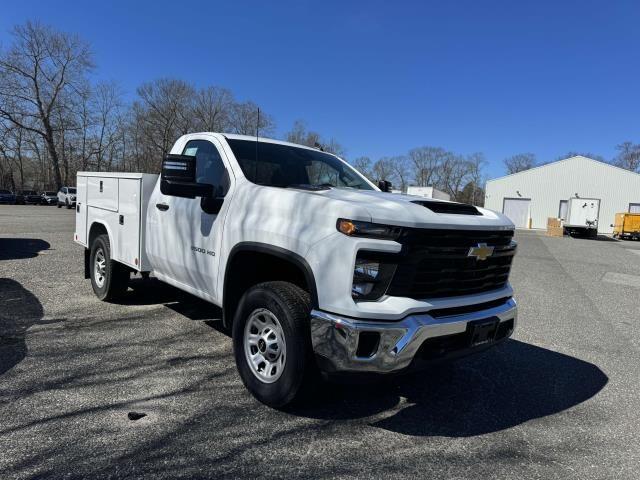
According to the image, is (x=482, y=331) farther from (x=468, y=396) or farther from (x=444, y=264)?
(x=468, y=396)

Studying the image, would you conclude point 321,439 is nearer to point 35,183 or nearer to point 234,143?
point 234,143

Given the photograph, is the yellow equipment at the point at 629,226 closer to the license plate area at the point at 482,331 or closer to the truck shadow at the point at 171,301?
the truck shadow at the point at 171,301

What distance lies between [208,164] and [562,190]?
50487 mm

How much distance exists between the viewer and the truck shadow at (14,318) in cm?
424

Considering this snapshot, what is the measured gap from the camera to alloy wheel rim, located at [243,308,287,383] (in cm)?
332

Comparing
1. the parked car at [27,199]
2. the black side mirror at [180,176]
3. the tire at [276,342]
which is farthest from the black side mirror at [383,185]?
the parked car at [27,199]

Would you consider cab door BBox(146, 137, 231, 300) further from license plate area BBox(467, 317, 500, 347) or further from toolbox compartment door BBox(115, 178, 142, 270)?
license plate area BBox(467, 317, 500, 347)

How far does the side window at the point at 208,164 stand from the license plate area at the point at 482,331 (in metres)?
2.28

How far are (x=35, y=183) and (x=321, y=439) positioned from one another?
86884 mm

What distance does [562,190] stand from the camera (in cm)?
4775

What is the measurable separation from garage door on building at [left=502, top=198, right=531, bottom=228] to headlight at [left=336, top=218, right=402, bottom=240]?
165ft

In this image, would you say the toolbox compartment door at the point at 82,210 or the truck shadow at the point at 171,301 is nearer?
the truck shadow at the point at 171,301

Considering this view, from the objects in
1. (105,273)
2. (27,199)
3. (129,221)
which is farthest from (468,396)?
(27,199)

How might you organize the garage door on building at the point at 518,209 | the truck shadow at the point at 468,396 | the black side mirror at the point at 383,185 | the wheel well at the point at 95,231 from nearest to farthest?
the truck shadow at the point at 468,396 → the black side mirror at the point at 383,185 → the wheel well at the point at 95,231 → the garage door on building at the point at 518,209
